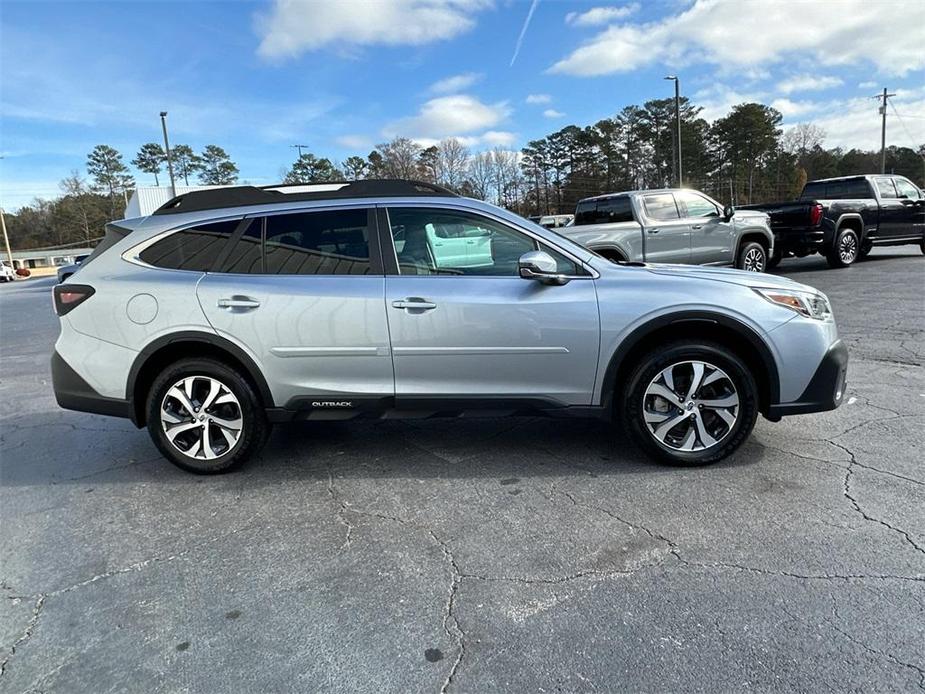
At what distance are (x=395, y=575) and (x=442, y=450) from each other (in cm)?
149

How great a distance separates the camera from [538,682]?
1.95m

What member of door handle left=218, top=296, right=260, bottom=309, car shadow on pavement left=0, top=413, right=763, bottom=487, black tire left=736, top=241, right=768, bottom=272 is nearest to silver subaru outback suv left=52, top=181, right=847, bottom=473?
door handle left=218, top=296, right=260, bottom=309

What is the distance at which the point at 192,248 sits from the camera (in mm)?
3676

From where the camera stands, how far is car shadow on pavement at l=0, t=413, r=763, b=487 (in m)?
3.69

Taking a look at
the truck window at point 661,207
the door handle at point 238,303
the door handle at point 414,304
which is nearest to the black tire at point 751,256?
the truck window at point 661,207

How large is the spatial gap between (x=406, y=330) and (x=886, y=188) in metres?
15.0

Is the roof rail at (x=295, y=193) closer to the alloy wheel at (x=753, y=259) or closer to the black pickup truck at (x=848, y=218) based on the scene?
the alloy wheel at (x=753, y=259)

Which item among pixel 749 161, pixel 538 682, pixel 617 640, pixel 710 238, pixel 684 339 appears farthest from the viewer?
pixel 749 161

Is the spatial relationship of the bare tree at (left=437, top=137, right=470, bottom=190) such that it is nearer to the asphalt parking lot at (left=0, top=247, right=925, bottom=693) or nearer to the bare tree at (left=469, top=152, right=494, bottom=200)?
the bare tree at (left=469, top=152, right=494, bottom=200)

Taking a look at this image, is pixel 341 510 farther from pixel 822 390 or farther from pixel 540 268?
pixel 822 390

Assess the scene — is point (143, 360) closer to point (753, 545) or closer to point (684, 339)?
point (684, 339)

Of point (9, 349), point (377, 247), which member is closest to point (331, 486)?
point (377, 247)

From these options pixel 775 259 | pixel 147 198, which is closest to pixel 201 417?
pixel 775 259

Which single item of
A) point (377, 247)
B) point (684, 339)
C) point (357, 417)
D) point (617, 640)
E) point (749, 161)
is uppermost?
point (749, 161)
